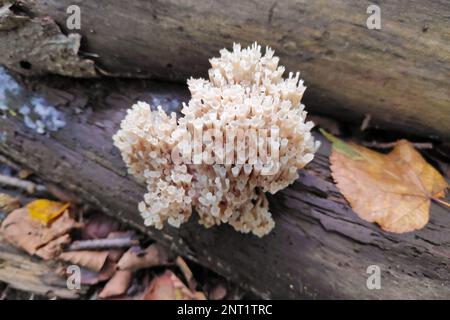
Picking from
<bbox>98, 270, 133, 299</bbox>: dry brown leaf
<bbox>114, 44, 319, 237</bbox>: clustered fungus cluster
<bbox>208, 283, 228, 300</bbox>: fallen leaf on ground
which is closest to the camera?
<bbox>114, 44, 319, 237</bbox>: clustered fungus cluster

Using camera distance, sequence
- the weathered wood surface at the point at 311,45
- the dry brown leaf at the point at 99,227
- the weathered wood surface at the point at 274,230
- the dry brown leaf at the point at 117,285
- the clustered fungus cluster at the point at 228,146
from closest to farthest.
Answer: the clustered fungus cluster at the point at 228,146 < the weathered wood surface at the point at 274,230 < the weathered wood surface at the point at 311,45 < the dry brown leaf at the point at 117,285 < the dry brown leaf at the point at 99,227

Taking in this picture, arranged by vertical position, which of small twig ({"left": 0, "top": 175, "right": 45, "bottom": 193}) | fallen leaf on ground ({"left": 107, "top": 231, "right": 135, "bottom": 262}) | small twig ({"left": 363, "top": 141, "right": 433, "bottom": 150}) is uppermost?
small twig ({"left": 363, "top": 141, "right": 433, "bottom": 150})

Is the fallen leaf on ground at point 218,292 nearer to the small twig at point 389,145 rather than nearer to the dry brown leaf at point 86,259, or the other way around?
the dry brown leaf at point 86,259

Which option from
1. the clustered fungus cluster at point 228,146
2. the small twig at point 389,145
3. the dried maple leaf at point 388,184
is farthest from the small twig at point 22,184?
the small twig at point 389,145

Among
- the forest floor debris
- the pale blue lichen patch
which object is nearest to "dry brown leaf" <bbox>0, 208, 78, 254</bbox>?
the forest floor debris

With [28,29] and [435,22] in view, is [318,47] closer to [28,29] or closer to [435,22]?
[435,22]

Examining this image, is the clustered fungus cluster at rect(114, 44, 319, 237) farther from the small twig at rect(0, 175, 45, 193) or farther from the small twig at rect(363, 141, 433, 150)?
the small twig at rect(0, 175, 45, 193)

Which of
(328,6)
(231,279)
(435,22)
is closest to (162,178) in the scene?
(231,279)
